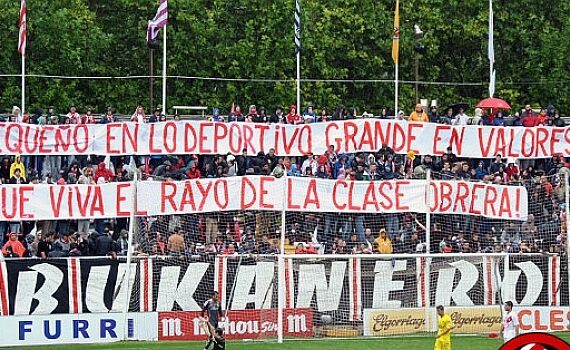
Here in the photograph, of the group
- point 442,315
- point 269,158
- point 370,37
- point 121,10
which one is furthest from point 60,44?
Result: point 442,315

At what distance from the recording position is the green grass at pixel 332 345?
2822cm

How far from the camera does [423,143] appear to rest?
116 feet

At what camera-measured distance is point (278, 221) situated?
31656 millimetres

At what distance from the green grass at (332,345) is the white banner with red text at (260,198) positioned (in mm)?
3418

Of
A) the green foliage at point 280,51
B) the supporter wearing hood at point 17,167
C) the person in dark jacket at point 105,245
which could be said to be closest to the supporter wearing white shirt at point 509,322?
the person in dark jacket at point 105,245

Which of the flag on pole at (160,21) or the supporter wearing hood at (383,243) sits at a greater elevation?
A: the flag on pole at (160,21)

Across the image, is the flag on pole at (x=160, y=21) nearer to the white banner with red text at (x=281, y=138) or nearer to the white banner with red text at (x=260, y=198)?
the white banner with red text at (x=281, y=138)

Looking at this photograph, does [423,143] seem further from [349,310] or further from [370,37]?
[370,37]

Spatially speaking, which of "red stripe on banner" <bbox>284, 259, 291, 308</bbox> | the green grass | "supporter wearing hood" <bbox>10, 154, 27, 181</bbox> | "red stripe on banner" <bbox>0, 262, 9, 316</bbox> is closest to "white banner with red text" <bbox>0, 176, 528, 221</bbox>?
"red stripe on banner" <bbox>284, 259, 291, 308</bbox>

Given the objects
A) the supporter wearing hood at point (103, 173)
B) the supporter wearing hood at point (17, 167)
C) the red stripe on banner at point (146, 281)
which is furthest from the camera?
the supporter wearing hood at point (103, 173)

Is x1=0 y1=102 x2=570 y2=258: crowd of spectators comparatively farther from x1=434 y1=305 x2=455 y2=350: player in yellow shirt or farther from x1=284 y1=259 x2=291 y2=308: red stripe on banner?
x1=434 y1=305 x2=455 y2=350: player in yellow shirt

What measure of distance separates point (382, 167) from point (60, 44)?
71.9 ft

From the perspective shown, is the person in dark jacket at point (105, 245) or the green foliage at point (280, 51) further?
the green foliage at point (280, 51)

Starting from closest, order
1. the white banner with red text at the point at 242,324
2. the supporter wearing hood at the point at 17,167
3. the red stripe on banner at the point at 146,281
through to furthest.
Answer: the white banner with red text at the point at 242,324 < the red stripe on banner at the point at 146,281 < the supporter wearing hood at the point at 17,167
